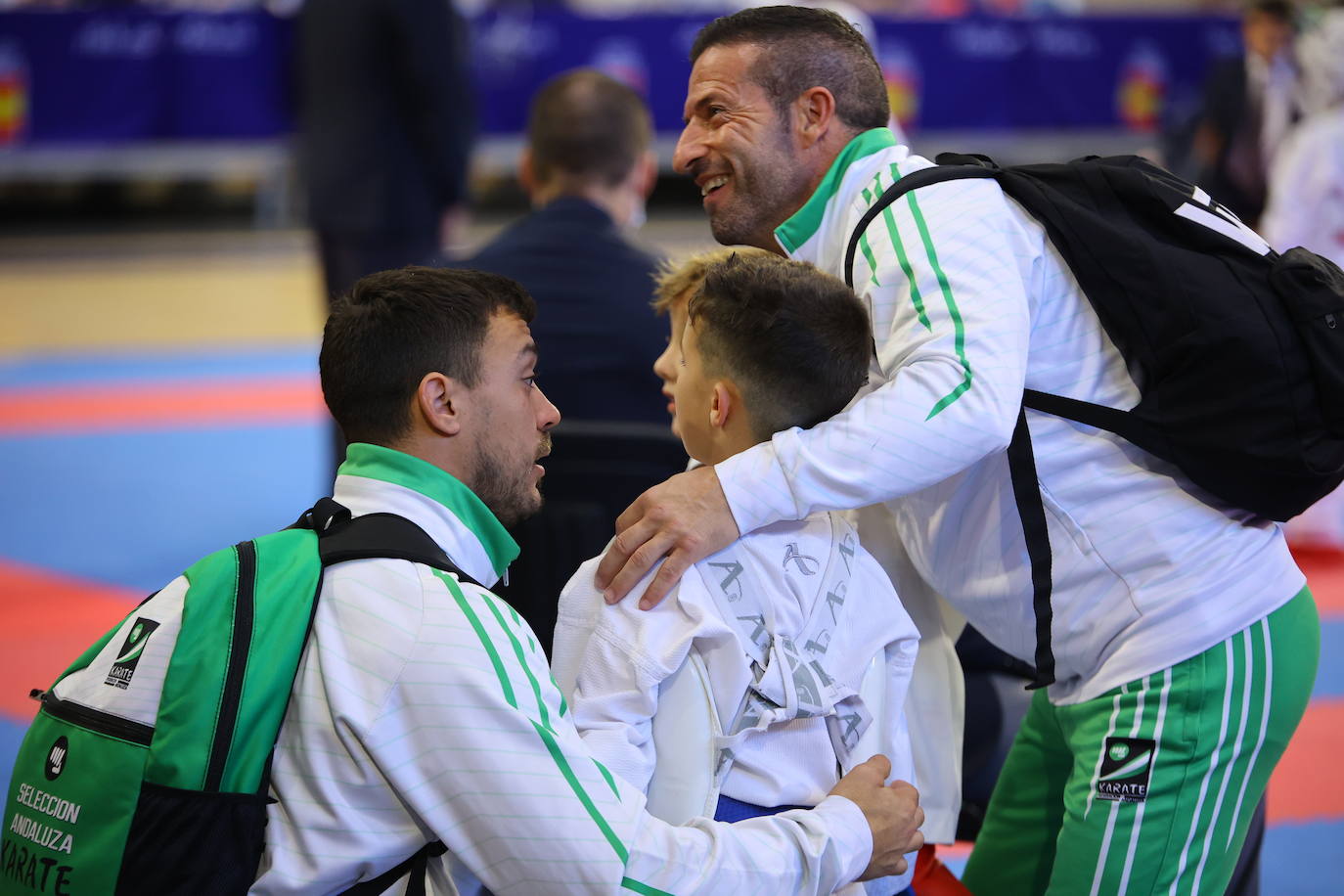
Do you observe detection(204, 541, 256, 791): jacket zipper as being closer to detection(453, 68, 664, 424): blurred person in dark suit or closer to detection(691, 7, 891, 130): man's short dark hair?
detection(691, 7, 891, 130): man's short dark hair

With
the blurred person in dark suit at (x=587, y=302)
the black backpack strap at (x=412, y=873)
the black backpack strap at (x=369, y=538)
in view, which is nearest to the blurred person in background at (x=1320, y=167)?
the blurred person in dark suit at (x=587, y=302)

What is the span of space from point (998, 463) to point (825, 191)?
54 cm

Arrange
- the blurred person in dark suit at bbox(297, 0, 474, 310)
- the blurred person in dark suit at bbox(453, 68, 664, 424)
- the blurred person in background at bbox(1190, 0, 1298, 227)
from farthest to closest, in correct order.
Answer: the blurred person in background at bbox(1190, 0, 1298, 227) → the blurred person in dark suit at bbox(297, 0, 474, 310) → the blurred person in dark suit at bbox(453, 68, 664, 424)

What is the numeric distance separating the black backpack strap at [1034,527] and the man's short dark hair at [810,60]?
24.0 inches

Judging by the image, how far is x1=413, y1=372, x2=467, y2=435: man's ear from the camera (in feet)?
6.28

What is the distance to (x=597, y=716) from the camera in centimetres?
182

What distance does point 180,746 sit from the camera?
1.62 m

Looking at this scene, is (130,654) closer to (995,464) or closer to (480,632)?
(480,632)

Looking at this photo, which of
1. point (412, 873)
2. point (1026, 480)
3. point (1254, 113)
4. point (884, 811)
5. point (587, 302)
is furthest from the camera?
point (1254, 113)

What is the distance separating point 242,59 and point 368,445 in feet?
39.5

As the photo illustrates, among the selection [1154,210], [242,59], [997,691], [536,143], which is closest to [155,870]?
[1154,210]

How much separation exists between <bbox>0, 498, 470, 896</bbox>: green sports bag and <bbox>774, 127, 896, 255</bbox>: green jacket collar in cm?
94

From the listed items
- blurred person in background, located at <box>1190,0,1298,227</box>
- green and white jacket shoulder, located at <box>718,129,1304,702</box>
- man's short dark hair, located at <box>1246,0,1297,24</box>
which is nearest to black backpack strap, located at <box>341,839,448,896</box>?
green and white jacket shoulder, located at <box>718,129,1304,702</box>

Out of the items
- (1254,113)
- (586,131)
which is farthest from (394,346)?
(1254,113)
